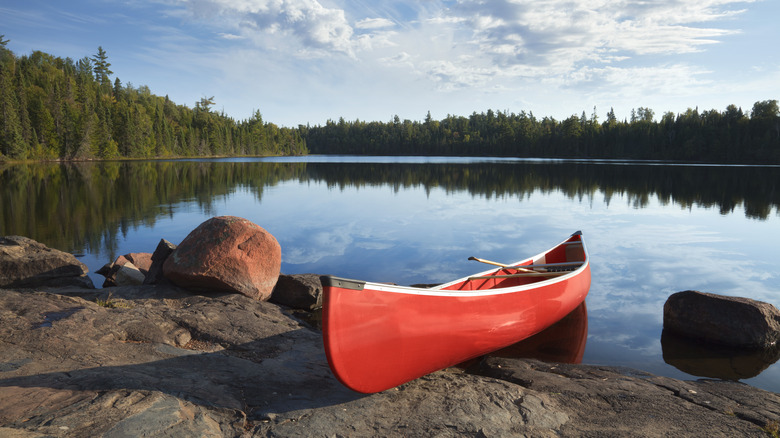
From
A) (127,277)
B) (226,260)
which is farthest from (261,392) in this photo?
(127,277)

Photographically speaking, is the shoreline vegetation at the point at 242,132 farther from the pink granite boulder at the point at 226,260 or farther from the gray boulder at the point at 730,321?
the gray boulder at the point at 730,321

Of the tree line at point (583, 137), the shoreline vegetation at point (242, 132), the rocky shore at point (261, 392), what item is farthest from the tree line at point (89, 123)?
the rocky shore at point (261, 392)

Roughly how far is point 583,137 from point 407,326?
13083 centimetres

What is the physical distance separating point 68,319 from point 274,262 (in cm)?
400

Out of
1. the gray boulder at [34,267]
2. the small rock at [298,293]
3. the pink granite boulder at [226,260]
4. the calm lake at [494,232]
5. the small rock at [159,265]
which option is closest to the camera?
the pink granite boulder at [226,260]

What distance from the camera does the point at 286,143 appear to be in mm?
158625

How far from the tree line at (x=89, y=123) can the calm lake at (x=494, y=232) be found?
51.4 metres

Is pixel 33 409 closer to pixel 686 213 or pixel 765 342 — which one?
pixel 765 342

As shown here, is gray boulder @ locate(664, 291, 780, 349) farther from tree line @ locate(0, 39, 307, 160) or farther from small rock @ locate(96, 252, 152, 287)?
tree line @ locate(0, 39, 307, 160)

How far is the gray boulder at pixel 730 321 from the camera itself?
25.8 ft

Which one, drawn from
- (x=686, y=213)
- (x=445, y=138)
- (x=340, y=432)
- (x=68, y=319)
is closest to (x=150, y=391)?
(x=340, y=432)

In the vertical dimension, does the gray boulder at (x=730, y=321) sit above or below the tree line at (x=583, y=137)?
below

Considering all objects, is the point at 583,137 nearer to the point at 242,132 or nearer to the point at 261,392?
the point at 242,132

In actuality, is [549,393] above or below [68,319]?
below
